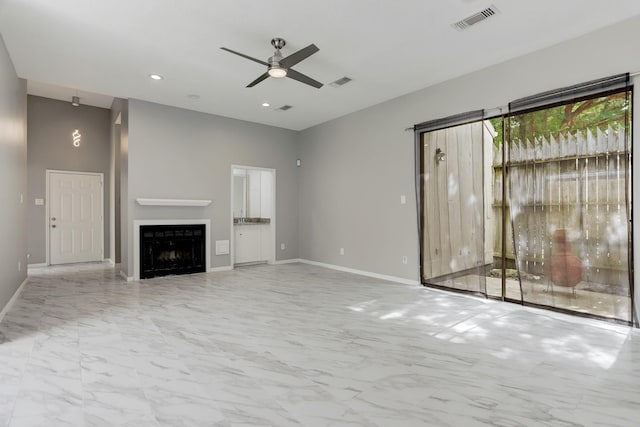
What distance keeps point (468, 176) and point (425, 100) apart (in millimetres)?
1345

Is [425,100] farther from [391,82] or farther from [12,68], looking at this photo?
[12,68]

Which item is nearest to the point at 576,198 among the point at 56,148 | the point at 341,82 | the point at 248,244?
the point at 341,82

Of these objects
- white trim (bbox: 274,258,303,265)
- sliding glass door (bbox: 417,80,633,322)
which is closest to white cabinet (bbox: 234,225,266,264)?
white trim (bbox: 274,258,303,265)

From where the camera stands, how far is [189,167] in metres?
6.16

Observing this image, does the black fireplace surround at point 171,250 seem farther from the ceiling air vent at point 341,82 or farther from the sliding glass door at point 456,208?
the sliding glass door at point 456,208

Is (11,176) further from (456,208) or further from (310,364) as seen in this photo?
(456,208)

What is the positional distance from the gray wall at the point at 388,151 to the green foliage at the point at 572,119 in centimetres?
26

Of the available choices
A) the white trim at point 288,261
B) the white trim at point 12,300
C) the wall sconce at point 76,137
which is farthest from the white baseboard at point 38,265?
the white trim at point 288,261

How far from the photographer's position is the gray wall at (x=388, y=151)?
139 inches

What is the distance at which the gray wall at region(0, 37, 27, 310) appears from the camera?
11.8 feet

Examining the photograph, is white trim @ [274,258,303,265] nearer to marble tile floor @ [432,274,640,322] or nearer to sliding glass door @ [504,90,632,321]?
marble tile floor @ [432,274,640,322]

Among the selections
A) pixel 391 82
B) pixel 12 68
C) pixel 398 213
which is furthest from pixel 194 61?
pixel 398 213

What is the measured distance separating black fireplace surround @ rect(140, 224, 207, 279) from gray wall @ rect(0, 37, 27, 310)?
5.15ft

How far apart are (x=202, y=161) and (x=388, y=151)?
11.2ft
